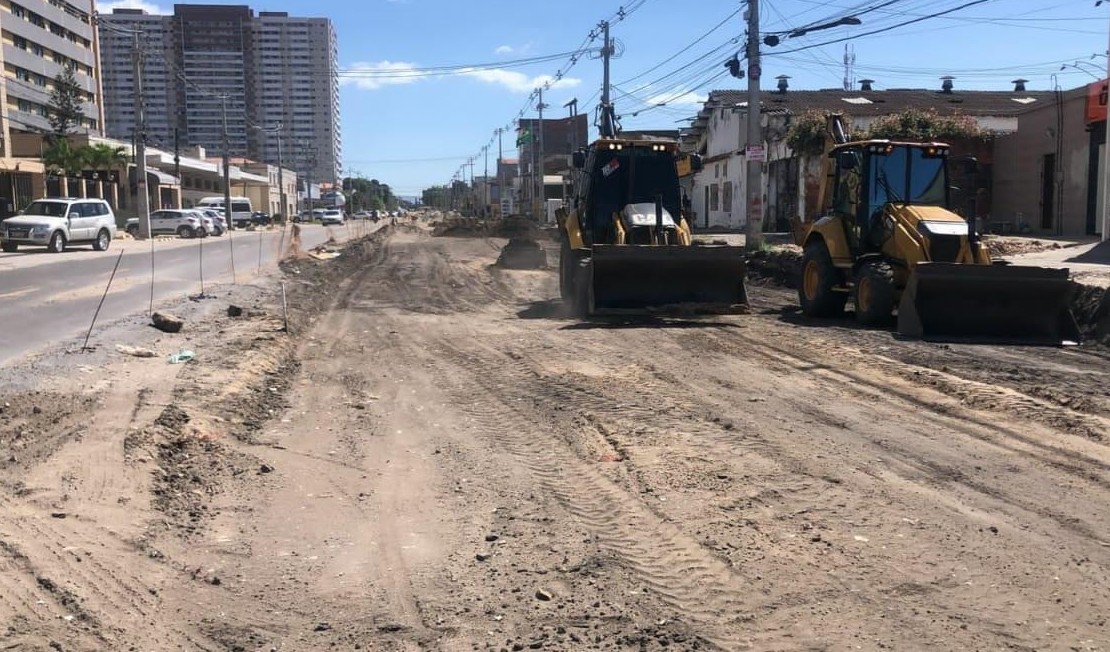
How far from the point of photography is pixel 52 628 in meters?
3.98

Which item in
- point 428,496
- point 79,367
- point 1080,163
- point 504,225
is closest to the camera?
point 428,496

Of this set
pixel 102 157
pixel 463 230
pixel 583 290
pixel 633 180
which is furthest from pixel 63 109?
pixel 583 290

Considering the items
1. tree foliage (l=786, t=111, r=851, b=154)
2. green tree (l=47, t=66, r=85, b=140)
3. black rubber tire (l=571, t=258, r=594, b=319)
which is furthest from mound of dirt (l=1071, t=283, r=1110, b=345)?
green tree (l=47, t=66, r=85, b=140)

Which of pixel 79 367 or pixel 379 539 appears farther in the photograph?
pixel 79 367

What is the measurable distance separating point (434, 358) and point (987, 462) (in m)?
6.67

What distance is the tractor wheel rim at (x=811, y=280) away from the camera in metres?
15.1

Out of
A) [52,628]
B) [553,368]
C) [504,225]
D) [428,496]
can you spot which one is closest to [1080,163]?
[553,368]

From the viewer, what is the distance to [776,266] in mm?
23000

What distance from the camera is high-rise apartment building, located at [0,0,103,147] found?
76312 millimetres

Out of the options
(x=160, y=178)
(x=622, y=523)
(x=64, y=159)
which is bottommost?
(x=622, y=523)

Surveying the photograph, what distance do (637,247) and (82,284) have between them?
527 inches

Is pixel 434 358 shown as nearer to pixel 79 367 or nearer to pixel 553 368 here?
pixel 553 368

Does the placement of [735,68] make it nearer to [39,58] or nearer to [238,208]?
[238,208]

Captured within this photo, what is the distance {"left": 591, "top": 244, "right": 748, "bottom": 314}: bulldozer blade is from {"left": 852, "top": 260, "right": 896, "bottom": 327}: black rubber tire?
1844mm
